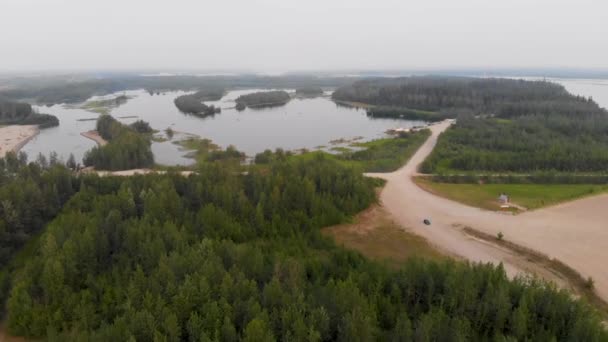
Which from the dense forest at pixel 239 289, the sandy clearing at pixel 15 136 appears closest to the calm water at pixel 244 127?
the sandy clearing at pixel 15 136

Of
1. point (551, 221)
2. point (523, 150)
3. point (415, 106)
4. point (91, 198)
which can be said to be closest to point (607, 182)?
point (523, 150)

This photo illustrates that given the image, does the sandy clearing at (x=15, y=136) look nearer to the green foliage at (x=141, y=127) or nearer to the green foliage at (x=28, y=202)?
the green foliage at (x=141, y=127)

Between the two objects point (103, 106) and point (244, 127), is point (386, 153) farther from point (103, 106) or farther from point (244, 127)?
point (103, 106)

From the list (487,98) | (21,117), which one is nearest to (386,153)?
(487,98)

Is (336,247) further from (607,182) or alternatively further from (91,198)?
(607,182)

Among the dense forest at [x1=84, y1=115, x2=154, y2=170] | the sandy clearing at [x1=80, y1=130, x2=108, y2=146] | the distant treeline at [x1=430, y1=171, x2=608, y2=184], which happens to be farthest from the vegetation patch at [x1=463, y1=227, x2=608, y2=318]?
the sandy clearing at [x1=80, y1=130, x2=108, y2=146]

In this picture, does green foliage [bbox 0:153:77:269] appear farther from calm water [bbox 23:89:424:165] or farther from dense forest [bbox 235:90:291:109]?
dense forest [bbox 235:90:291:109]
